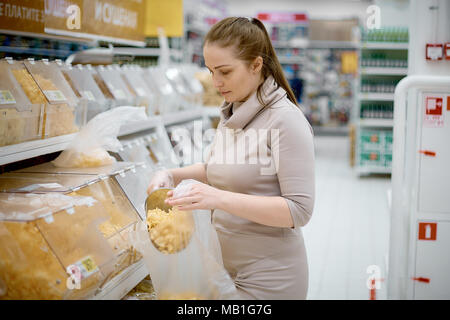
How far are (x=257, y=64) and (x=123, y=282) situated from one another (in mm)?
903

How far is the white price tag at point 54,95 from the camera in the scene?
2115 millimetres

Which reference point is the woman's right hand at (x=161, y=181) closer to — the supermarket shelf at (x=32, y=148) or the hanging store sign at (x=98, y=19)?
the supermarket shelf at (x=32, y=148)

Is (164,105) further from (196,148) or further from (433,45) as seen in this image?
(433,45)

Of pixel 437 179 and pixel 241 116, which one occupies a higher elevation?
pixel 241 116

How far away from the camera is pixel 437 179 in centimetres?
225

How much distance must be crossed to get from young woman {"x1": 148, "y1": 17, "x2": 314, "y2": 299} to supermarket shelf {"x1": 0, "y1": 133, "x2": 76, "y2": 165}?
1.64 ft

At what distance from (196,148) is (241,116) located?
2695mm

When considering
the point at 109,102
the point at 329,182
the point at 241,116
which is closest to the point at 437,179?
the point at 241,116

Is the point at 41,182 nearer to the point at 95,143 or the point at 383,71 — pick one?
the point at 95,143

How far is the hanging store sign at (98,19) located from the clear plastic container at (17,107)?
19.9 inches

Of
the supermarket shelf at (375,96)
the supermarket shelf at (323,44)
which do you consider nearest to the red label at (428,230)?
the supermarket shelf at (375,96)

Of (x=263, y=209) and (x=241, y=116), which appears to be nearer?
(x=263, y=209)
